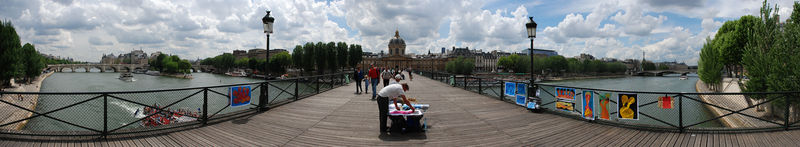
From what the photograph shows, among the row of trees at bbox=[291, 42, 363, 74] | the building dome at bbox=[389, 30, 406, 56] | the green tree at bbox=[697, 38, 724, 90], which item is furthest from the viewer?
the building dome at bbox=[389, 30, 406, 56]

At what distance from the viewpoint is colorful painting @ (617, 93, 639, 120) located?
7.04 metres

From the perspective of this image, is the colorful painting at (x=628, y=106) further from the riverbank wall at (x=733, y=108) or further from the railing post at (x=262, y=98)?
the railing post at (x=262, y=98)

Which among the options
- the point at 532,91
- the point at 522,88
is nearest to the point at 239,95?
the point at 522,88

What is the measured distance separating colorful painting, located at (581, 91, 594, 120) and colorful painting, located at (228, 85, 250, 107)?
816cm

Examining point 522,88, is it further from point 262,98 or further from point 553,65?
point 553,65

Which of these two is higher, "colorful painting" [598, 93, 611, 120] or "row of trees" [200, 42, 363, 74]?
"row of trees" [200, 42, 363, 74]

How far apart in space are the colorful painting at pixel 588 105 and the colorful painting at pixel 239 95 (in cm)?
816

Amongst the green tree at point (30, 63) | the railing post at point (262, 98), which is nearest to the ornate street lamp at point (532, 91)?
the railing post at point (262, 98)

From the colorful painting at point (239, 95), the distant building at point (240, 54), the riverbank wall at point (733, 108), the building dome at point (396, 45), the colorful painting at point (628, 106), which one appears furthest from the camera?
the distant building at point (240, 54)

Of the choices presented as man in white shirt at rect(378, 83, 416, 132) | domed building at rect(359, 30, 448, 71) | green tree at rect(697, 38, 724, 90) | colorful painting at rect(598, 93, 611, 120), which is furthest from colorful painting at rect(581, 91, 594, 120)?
domed building at rect(359, 30, 448, 71)

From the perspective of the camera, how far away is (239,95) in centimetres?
785

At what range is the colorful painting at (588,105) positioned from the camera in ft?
24.4

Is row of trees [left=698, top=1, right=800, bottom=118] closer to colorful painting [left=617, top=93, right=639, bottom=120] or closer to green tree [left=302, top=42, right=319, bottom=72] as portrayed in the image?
colorful painting [left=617, top=93, right=639, bottom=120]

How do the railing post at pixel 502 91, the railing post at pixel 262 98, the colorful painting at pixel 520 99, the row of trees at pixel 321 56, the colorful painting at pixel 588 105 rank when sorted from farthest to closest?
the row of trees at pixel 321 56
the railing post at pixel 502 91
the colorful painting at pixel 520 99
the railing post at pixel 262 98
the colorful painting at pixel 588 105
